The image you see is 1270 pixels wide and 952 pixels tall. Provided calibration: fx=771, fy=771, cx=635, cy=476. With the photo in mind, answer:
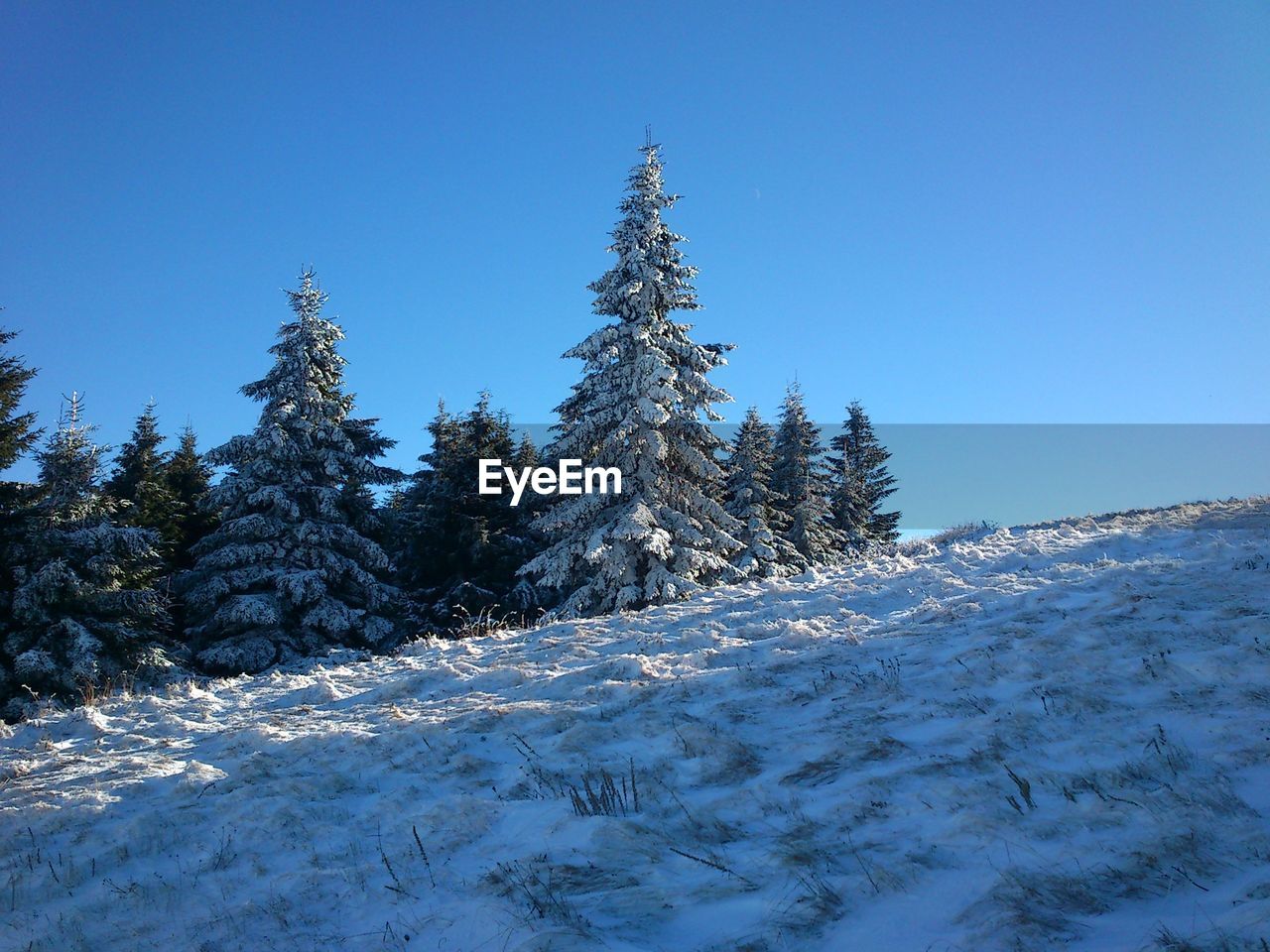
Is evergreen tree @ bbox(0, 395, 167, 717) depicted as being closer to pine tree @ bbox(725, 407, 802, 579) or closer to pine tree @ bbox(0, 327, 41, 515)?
pine tree @ bbox(0, 327, 41, 515)

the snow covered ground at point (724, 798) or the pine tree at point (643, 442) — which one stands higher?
the pine tree at point (643, 442)

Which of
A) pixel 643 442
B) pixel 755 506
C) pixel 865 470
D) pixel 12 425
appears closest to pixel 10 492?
pixel 12 425

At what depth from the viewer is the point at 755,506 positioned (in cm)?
3222

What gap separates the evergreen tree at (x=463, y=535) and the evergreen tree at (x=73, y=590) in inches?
357

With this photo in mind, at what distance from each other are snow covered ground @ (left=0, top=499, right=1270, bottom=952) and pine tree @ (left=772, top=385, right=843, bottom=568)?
26271mm

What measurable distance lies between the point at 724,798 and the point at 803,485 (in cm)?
3236

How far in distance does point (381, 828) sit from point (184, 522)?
31.8 meters

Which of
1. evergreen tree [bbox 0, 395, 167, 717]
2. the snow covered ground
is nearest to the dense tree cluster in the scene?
evergreen tree [bbox 0, 395, 167, 717]

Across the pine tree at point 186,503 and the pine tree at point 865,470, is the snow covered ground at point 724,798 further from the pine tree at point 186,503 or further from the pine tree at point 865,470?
the pine tree at point 865,470

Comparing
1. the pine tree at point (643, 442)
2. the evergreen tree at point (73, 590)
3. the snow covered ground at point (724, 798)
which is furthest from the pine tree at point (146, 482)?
the snow covered ground at point (724, 798)

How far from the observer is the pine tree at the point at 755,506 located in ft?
101

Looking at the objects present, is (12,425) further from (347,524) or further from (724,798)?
(724,798)

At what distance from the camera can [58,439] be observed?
2220cm

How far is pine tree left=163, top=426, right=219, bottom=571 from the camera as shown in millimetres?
30750
